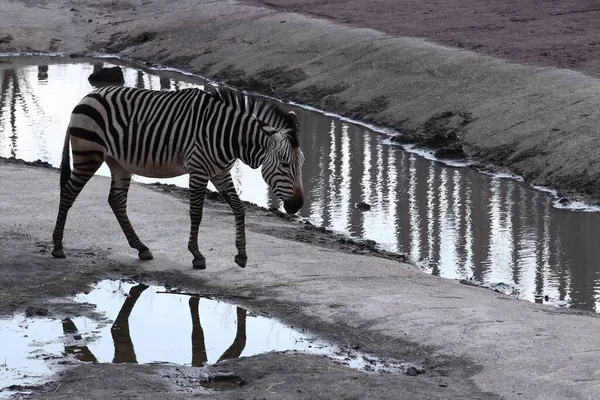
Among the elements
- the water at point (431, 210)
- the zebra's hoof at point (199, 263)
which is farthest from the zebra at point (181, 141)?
the water at point (431, 210)

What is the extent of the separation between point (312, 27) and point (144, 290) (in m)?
18.7

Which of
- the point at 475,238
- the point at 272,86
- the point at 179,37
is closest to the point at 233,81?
the point at 272,86

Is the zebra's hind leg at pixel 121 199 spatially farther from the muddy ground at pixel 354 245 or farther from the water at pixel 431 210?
the water at pixel 431 210

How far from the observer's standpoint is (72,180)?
32.2ft

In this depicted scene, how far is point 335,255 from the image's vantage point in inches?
411

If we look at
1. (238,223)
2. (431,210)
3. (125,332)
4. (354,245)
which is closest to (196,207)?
(238,223)

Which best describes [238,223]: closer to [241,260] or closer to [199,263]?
[241,260]

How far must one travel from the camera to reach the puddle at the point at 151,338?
23.8 ft

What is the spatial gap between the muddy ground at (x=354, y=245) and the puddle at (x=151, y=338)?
0.19 m

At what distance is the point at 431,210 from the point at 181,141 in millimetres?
5052

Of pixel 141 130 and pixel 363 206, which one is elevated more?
pixel 141 130

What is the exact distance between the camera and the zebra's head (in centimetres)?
928

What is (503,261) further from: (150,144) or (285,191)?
(150,144)

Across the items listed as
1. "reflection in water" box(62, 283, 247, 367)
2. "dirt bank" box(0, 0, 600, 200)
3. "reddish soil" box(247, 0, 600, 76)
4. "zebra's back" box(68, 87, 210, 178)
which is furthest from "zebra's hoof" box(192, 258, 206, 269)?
"reddish soil" box(247, 0, 600, 76)
